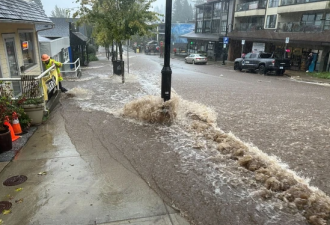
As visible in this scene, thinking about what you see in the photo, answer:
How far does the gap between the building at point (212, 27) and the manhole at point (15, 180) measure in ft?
106

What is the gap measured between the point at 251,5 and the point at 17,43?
2967cm

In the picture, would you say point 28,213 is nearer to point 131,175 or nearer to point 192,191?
point 131,175

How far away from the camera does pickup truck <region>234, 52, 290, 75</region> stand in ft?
69.1

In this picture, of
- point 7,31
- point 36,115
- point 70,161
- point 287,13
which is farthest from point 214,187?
point 287,13

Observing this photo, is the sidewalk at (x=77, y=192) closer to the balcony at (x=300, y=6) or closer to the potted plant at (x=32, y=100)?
the potted plant at (x=32, y=100)

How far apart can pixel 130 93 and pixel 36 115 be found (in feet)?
19.0

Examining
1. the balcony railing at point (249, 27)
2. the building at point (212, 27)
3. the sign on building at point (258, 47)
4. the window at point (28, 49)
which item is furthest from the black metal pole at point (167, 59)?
the building at point (212, 27)

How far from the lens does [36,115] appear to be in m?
7.09

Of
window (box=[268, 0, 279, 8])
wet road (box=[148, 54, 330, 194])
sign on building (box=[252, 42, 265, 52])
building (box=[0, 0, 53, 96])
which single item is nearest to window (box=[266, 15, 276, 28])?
window (box=[268, 0, 279, 8])

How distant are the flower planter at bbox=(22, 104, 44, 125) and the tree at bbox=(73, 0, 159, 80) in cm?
805

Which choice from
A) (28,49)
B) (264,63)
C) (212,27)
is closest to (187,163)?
(28,49)

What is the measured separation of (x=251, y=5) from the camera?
106 ft

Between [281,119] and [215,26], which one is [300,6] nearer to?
[215,26]

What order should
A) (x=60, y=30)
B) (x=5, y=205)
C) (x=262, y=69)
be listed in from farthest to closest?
(x=60, y=30), (x=262, y=69), (x=5, y=205)
